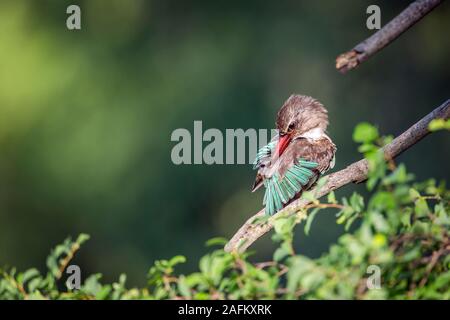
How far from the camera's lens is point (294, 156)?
194 inches

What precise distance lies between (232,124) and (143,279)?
7.63 feet

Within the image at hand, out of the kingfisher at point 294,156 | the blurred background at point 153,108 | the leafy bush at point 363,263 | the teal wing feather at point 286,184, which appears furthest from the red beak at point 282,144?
the blurred background at point 153,108

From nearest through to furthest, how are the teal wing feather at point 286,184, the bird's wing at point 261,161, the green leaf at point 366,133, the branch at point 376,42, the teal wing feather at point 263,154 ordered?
the green leaf at point 366,133
the branch at point 376,42
the teal wing feather at point 286,184
the bird's wing at point 261,161
the teal wing feather at point 263,154

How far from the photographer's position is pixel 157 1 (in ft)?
35.7

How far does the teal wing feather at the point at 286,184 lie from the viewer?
465 centimetres

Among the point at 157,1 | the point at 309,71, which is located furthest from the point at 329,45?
the point at 157,1

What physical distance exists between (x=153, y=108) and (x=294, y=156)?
5.29 m

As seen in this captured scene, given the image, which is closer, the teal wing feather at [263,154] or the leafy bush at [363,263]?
the leafy bush at [363,263]

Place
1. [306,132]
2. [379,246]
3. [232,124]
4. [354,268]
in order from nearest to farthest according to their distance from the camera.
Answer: [379,246], [354,268], [306,132], [232,124]

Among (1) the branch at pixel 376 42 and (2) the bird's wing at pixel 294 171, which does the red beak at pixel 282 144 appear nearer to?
(2) the bird's wing at pixel 294 171

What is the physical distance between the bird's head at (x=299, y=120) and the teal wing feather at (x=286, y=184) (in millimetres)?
382

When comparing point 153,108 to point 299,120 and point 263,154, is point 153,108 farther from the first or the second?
point 263,154

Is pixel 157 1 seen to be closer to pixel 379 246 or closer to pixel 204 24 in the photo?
pixel 204 24

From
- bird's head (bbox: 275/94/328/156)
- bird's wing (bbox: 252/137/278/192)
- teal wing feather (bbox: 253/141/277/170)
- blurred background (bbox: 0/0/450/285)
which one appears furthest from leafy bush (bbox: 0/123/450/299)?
blurred background (bbox: 0/0/450/285)
